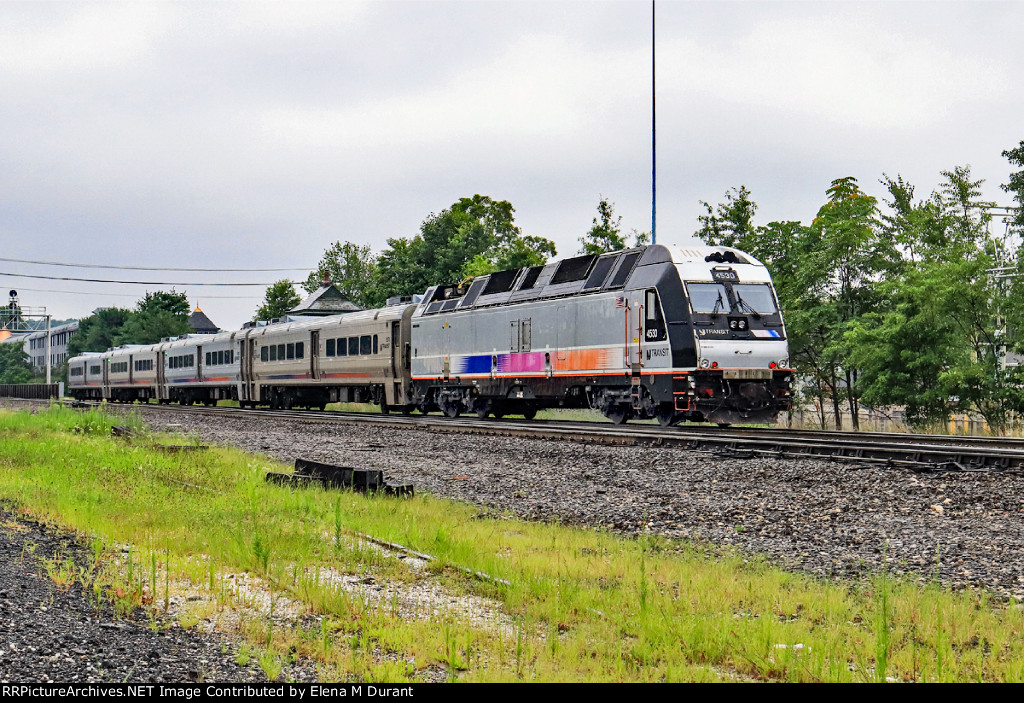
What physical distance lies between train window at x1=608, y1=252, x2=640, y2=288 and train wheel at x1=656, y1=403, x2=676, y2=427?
280cm

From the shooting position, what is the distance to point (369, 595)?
6.29 metres

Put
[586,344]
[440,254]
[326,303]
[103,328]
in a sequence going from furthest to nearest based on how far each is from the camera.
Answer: [103,328] → [326,303] → [440,254] → [586,344]

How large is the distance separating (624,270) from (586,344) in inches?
72.7

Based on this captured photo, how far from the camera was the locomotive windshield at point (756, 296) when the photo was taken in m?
19.6

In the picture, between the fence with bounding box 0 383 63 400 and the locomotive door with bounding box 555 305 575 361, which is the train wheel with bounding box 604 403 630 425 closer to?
the locomotive door with bounding box 555 305 575 361

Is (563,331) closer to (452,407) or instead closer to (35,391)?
Answer: (452,407)

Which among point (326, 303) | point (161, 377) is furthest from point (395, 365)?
point (326, 303)

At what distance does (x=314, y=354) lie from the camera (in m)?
35.8

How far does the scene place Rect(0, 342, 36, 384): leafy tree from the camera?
5561 inches

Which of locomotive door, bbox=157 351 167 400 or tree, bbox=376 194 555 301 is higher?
tree, bbox=376 194 555 301

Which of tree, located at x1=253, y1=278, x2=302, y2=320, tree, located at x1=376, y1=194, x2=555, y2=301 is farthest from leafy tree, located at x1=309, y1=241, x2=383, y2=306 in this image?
tree, located at x1=376, y1=194, x2=555, y2=301

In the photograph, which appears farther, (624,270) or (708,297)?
(624,270)

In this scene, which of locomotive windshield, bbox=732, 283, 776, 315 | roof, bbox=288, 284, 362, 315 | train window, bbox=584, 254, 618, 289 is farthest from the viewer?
roof, bbox=288, 284, 362, 315
